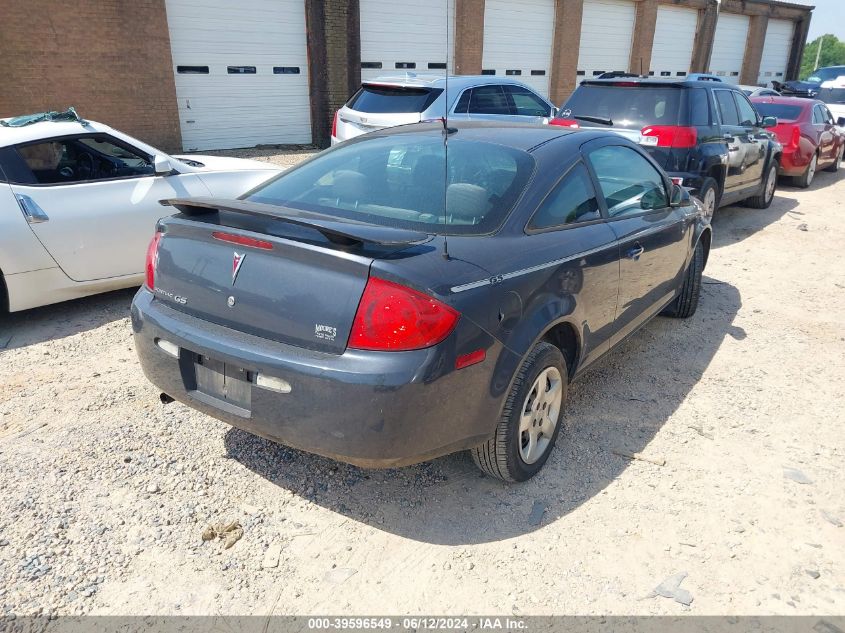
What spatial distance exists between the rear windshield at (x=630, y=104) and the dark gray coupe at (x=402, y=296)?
4024mm

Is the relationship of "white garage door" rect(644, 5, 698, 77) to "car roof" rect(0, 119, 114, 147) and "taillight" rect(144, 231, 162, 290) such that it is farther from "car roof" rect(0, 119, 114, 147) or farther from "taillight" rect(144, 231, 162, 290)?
"taillight" rect(144, 231, 162, 290)

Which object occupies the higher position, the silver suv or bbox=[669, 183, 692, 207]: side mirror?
the silver suv

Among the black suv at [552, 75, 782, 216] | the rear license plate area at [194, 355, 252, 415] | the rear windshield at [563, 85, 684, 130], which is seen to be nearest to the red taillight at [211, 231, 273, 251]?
the rear license plate area at [194, 355, 252, 415]

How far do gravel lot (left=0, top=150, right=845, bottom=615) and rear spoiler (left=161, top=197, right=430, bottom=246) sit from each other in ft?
4.09

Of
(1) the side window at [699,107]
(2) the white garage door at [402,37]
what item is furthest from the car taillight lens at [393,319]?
(2) the white garage door at [402,37]

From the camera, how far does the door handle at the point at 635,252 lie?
12.2ft

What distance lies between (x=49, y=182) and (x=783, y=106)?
38.8ft

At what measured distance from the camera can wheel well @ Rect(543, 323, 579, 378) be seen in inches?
126

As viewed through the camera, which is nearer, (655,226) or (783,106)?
(655,226)

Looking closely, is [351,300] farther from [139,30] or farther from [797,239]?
[139,30]

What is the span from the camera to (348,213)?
3.03 meters

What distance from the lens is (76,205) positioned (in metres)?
4.81

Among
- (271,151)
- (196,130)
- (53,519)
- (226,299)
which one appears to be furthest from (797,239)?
(196,130)

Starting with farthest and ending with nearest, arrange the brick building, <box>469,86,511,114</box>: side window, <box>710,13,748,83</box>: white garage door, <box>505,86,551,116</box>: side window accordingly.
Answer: <box>710,13,748,83</box>: white garage door < the brick building < <box>505,86,551,116</box>: side window < <box>469,86,511,114</box>: side window
